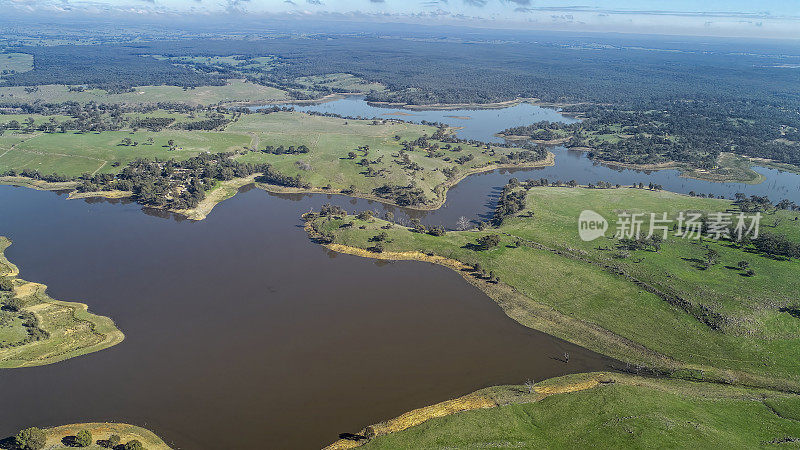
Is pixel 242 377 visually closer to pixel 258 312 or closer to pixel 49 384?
pixel 258 312

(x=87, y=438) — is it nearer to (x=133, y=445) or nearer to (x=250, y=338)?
(x=133, y=445)

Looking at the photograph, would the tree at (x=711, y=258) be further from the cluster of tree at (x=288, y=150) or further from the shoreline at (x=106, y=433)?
the cluster of tree at (x=288, y=150)

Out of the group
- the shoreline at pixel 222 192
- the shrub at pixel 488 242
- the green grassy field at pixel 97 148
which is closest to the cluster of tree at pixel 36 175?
the shoreline at pixel 222 192

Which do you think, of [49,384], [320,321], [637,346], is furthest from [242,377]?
[637,346]

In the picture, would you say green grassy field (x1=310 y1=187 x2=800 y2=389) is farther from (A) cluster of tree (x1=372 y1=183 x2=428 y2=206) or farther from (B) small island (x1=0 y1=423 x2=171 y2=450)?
(B) small island (x1=0 y1=423 x2=171 y2=450)

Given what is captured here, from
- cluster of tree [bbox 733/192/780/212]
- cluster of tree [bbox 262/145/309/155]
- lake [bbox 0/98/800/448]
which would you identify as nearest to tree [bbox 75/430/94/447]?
lake [bbox 0/98/800/448]

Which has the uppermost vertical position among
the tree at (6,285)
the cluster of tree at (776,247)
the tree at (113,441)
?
the cluster of tree at (776,247)
